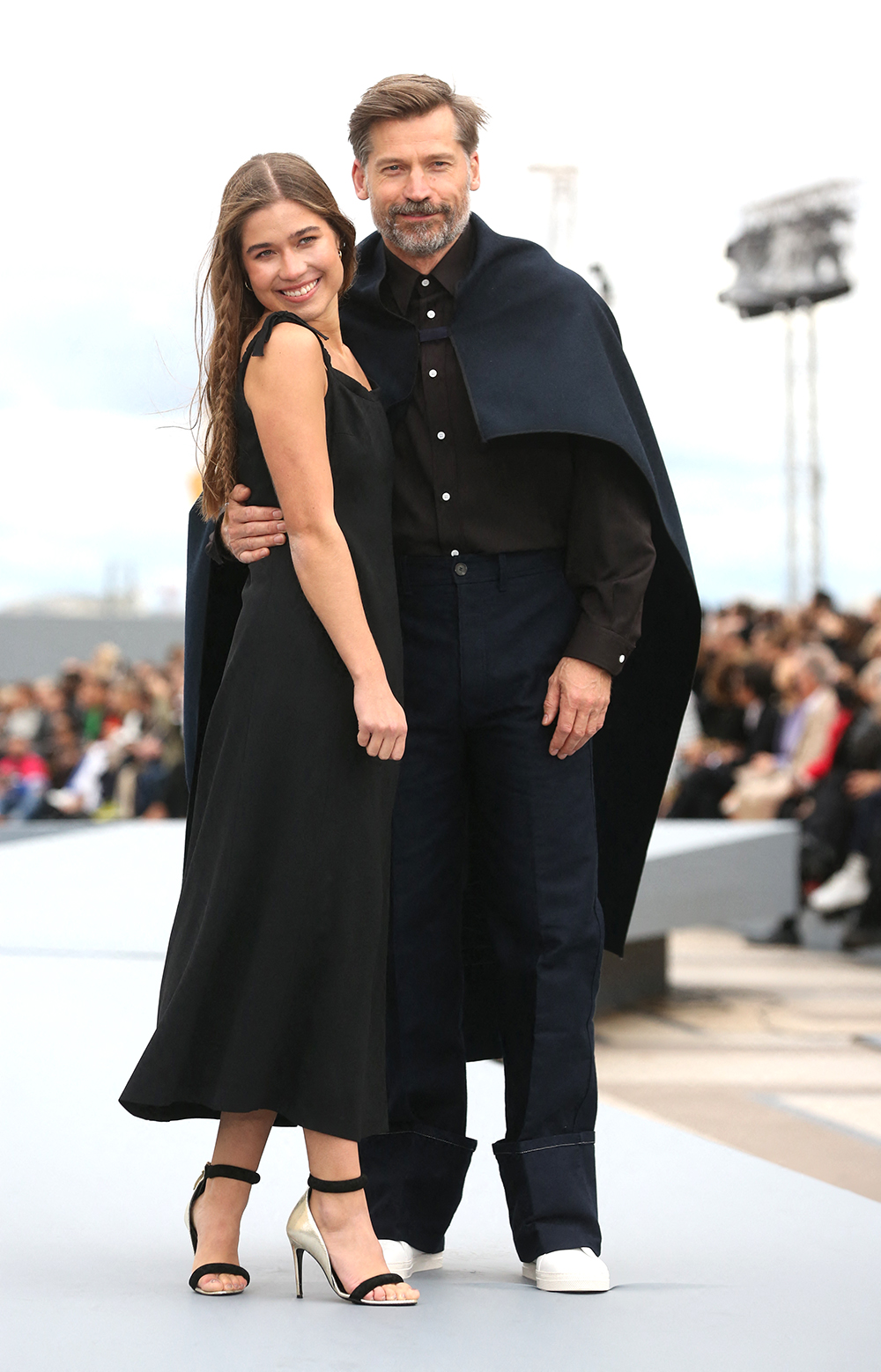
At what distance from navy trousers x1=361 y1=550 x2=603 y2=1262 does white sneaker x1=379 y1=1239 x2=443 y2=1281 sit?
0.5 inches

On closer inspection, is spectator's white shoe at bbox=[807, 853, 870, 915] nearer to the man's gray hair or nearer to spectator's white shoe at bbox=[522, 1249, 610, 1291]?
spectator's white shoe at bbox=[522, 1249, 610, 1291]

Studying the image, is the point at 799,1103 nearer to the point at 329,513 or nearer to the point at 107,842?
the point at 107,842

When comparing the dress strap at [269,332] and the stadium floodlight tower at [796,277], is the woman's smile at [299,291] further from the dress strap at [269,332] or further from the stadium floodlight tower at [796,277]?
the stadium floodlight tower at [796,277]

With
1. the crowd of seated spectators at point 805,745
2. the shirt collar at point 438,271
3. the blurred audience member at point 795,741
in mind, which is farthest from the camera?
the blurred audience member at point 795,741

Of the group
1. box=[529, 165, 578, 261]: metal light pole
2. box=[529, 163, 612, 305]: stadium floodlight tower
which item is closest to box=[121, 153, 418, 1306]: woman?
box=[529, 163, 612, 305]: stadium floodlight tower

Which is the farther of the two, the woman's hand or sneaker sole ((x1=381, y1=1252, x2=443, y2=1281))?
sneaker sole ((x1=381, y1=1252, x2=443, y2=1281))

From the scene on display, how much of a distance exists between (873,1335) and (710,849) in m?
3.69

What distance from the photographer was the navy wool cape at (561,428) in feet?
5.56

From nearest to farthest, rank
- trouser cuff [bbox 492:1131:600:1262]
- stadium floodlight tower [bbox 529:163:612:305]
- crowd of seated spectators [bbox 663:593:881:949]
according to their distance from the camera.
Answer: trouser cuff [bbox 492:1131:600:1262], crowd of seated spectators [bbox 663:593:881:949], stadium floodlight tower [bbox 529:163:612:305]

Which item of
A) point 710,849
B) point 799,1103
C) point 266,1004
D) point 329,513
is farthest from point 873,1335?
point 710,849

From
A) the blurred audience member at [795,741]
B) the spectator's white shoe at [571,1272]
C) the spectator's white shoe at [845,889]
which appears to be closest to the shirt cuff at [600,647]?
the spectator's white shoe at [571,1272]

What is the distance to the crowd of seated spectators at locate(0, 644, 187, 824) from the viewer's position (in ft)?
28.9

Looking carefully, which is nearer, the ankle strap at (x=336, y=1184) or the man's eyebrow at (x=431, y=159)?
the ankle strap at (x=336, y=1184)

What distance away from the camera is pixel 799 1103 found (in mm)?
3887
